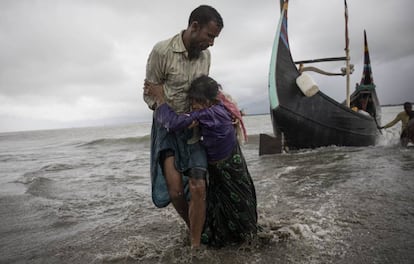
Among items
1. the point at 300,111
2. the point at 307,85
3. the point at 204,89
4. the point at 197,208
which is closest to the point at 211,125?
the point at 204,89

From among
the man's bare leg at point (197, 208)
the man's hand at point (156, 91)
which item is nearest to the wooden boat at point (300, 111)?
the man's hand at point (156, 91)

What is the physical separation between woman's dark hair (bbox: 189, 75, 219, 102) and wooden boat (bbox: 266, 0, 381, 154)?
5.90 m

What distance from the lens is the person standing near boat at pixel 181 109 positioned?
2.03m

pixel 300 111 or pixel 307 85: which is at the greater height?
pixel 307 85

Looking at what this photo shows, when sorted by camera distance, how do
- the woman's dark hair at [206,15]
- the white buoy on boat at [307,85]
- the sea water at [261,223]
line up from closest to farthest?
the woman's dark hair at [206,15]
the sea water at [261,223]
the white buoy on boat at [307,85]

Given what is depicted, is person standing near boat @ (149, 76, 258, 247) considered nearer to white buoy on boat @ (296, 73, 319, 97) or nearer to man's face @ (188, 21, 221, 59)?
man's face @ (188, 21, 221, 59)

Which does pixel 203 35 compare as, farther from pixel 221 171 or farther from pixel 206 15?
pixel 221 171

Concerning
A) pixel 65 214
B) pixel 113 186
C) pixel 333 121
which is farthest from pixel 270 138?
pixel 65 214

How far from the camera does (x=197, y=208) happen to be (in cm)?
205

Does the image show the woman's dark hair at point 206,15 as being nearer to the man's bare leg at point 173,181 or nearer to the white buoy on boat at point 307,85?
the man's bare leg at point 173,181

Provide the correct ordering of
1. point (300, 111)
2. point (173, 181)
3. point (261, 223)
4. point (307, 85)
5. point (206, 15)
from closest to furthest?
point (206, 15) < point (173, 181) < point (261, 223) < point (307, 85) < point (300, 111)

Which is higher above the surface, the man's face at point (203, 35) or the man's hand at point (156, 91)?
the man's face at point (203, 35)

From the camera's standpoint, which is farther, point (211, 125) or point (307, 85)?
Result: point (307, 85)

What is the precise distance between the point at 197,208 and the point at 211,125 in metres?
0.57
